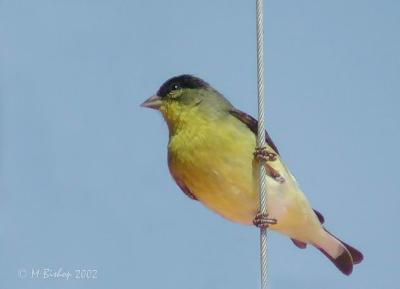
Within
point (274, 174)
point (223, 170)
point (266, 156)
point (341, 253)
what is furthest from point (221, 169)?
point (341, 253)

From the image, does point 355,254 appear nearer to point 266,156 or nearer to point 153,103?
point 266,156

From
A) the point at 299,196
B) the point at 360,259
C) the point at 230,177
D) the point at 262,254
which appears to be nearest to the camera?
the point at 262,254

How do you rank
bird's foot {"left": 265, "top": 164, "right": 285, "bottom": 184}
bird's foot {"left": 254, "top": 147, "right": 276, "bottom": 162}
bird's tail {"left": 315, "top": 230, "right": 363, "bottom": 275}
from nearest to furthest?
bird's foot {"left": 254, "top": 147, "right": 276, "bottom": 162}
bird's foot {"left": 265, "top": 164, "right": 285, "bottom": 184}
bird's tail {"left": 315, "top": 230, "right": 363, "bottom": 275}

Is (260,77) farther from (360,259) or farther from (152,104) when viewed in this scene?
(360,259)

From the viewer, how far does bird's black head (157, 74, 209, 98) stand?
7336 millimetres

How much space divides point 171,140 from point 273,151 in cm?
70

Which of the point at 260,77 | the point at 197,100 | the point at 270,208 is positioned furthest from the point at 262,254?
the point at 197,100

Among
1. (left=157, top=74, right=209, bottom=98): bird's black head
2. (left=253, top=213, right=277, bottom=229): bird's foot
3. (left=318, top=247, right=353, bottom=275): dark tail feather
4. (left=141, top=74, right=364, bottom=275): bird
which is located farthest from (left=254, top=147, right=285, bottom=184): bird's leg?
(left=318, top=247, right=353, bottom=275): dark tail feather

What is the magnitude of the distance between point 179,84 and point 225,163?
0.99 meters

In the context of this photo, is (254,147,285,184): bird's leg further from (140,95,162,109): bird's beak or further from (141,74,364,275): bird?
(140,95,162,109): bird's beak

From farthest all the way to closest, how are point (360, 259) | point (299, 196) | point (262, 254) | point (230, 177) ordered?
1. point (360, 259)
2. point (299, 196)
3. point (230, 177)
4. point (262, 254)

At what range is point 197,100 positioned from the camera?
714 centimetres

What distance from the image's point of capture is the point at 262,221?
20.5ft

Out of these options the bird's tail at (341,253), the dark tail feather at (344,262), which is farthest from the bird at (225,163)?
the dark tail feather at (344,262)
